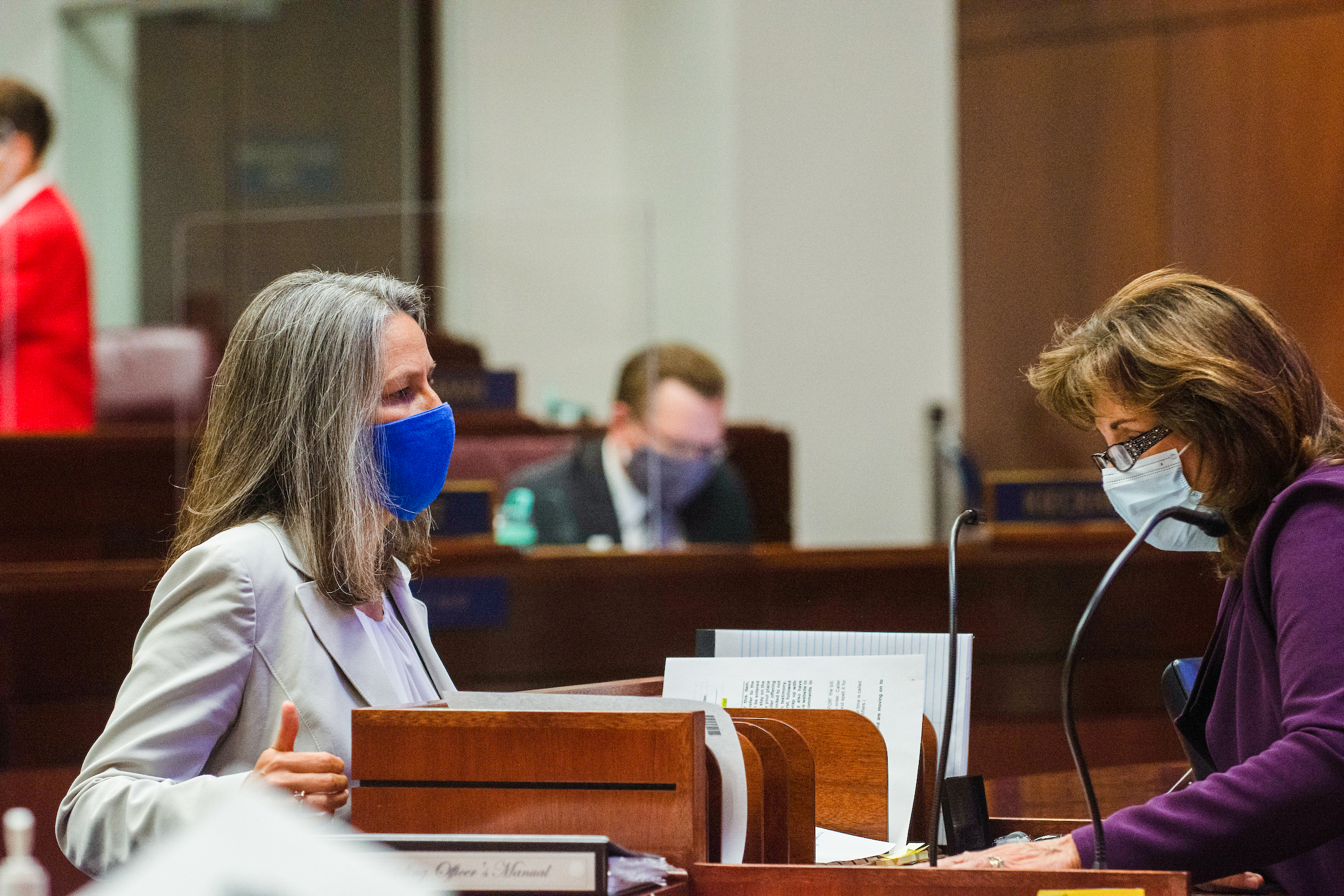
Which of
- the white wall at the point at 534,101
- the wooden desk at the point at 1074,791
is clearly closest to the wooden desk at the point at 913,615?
the wooden desk at the point at 1074,791

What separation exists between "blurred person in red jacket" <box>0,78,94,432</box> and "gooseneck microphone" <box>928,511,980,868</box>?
3.21m

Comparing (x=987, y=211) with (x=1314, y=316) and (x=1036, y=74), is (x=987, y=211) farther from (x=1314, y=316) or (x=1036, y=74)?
(x=1314, y=316)

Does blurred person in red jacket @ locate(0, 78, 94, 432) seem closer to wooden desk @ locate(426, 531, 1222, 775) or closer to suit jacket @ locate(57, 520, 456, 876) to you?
wooden desk @ locate(426, 531, 1222, 775)

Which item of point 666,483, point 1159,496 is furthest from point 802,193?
point 1159,496

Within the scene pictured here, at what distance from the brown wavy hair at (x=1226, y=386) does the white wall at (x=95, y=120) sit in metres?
5.73

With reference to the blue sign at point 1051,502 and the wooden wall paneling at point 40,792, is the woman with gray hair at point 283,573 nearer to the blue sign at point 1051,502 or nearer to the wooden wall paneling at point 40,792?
the wooden wall paneling at point 40,792

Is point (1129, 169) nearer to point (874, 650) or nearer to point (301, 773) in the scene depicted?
point (874, 650)

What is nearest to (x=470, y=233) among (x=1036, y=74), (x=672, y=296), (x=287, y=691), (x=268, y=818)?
(x=672, y=296)

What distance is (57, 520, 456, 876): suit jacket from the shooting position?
4.10 feet

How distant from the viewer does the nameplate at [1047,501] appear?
3.55 m

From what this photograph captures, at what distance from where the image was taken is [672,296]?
20.3 ft

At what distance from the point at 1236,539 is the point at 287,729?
0.90m

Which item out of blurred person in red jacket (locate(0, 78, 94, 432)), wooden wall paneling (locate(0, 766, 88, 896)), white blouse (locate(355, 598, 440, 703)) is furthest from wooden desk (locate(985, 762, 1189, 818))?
blurred person in red jacket (locate(0, 78, 94, 432))

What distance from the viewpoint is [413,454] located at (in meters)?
1.48
